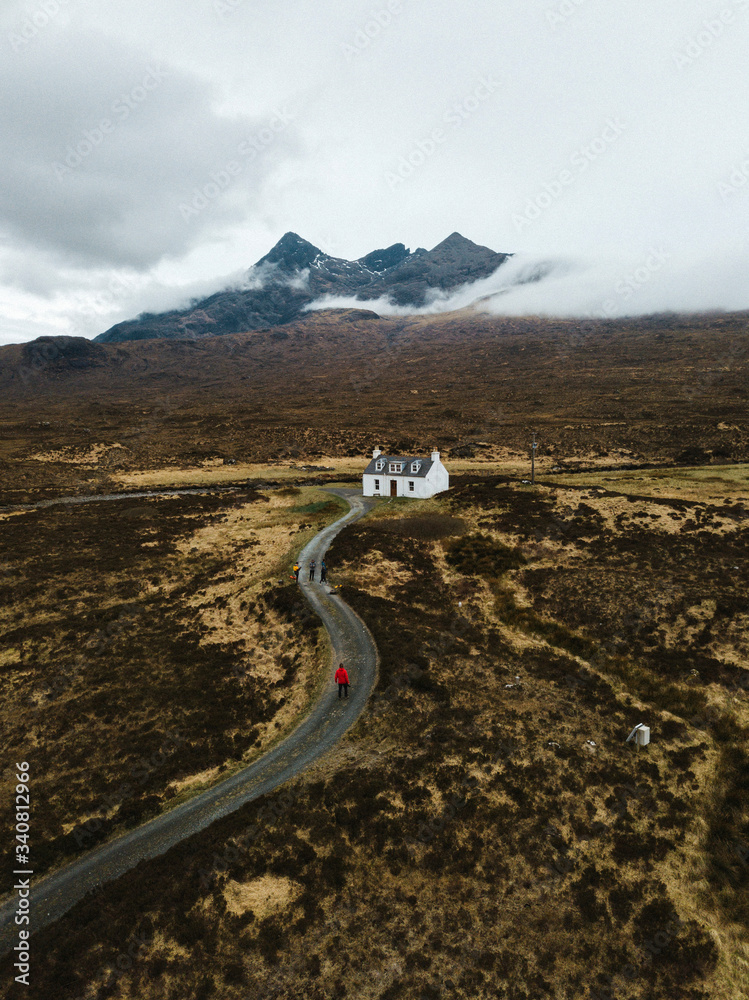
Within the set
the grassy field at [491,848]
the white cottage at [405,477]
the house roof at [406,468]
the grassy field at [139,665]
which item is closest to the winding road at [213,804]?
the grassy field at [139,665]

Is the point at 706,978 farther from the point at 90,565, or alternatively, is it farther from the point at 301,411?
the point at 301,411

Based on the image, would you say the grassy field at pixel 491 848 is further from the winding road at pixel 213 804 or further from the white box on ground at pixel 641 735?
the winding road at pixel 213 804

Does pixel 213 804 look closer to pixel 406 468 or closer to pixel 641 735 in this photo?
pixel 641 735

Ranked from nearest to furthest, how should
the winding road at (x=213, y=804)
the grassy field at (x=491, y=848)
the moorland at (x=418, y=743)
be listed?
the grassy field at (x=491, y=848)
the moorland at (x=418, y=743)
the winding road at (x=213, y=804)

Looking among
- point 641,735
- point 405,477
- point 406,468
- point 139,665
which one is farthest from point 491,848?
point 406,468

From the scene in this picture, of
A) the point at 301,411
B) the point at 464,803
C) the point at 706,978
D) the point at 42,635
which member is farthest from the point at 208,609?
the point at 301,411

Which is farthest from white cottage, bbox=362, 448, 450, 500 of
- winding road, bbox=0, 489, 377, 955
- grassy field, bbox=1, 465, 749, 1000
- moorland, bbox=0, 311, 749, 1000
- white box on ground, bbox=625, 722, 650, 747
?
white box on ground, bbox=625, 722, 650, 747
